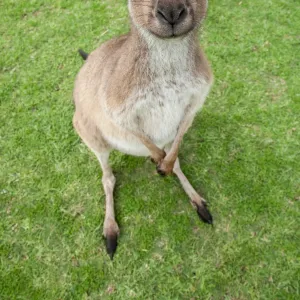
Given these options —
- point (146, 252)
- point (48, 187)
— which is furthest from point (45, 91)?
point (146, 252)

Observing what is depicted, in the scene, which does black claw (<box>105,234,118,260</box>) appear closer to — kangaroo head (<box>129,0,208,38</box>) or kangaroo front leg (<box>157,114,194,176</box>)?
kangaroo front leg (<box>157,114,194,176</box>)

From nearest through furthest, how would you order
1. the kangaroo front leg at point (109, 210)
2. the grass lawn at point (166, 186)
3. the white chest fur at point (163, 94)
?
the white chest fur at point (163, 94)
the grass lawn at point (166, 186)
the kangaroo front leg at point (109, 210)

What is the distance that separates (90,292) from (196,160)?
1.47 metres

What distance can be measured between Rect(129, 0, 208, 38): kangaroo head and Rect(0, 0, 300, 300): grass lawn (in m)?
1.60

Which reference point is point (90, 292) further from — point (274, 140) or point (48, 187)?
point (274, 140)

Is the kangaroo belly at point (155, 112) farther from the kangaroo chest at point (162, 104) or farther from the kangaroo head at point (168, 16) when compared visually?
the kangaroo head at point (168, 16)

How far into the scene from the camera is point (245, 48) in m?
3.86

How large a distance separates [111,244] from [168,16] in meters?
1.79

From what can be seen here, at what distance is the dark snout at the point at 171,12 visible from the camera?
1544 mm

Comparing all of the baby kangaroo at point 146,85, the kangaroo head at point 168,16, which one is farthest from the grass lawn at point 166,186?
the kangaroo head at point 168,16

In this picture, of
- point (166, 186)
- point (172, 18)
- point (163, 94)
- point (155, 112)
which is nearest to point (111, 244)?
point (166, 186)

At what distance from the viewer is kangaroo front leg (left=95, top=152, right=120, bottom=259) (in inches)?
104

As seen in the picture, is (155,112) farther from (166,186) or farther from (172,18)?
(166,186)

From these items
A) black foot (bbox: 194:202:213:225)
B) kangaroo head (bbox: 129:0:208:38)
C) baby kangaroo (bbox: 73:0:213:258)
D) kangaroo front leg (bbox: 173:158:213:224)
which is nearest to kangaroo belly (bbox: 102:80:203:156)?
baby kangaroo (bbox: 73:0:213:258)
